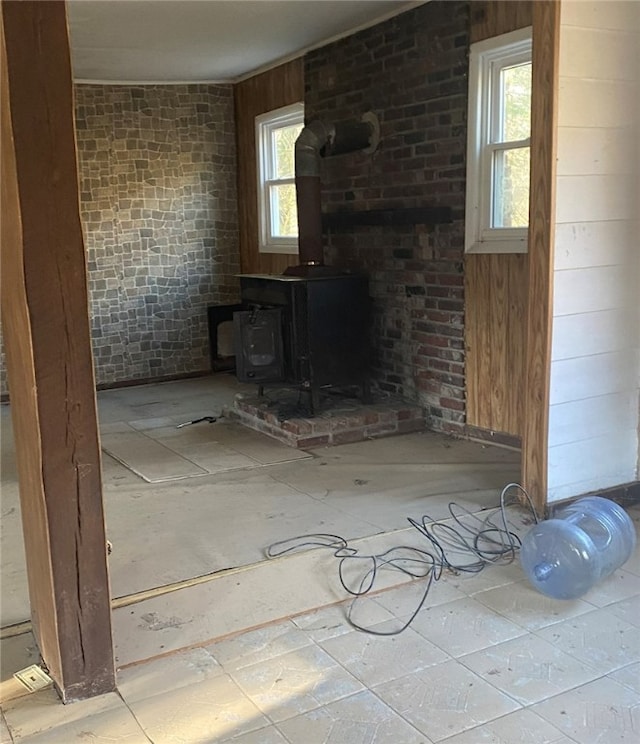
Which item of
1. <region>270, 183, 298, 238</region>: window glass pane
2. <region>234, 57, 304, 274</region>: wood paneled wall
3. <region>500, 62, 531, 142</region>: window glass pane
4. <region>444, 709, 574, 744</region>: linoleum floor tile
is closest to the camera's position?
<region>444, 709, 574, 744</region>: linoleum floor tile

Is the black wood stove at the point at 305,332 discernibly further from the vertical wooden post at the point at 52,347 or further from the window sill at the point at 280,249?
the vertical wooden post at the point at 52,347

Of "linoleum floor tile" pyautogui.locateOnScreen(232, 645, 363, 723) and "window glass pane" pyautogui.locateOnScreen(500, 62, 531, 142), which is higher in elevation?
"window glass pane" pyautogui.locateOnScreen(500, 62, 531, 142)

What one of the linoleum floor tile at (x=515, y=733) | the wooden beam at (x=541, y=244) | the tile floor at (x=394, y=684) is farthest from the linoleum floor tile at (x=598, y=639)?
the wooden beam at (x=541, y=244)

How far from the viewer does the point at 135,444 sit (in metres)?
4.62

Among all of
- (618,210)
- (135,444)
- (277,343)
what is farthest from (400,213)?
(135,444)

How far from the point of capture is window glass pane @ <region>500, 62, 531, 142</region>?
3998 mm

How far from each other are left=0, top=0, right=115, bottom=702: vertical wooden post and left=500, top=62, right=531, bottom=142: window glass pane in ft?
9.33

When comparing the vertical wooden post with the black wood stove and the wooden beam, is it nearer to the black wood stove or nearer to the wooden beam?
the wooden beam

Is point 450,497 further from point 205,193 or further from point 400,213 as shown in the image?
point 205,193

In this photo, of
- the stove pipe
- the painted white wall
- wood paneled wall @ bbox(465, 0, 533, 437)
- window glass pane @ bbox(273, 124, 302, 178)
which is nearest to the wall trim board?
the painted white wall

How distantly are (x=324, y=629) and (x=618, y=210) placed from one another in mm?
2095

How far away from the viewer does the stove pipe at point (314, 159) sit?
500 centimetres

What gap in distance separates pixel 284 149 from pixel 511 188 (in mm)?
2640

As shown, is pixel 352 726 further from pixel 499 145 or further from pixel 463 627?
pixel 499 145
